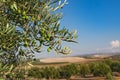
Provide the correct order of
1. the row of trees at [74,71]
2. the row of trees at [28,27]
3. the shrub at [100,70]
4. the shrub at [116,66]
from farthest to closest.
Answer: the shrub at [116,66] < the row of trees at [74,71] < the shrub at [100,70] < the row of trees at [28,27]

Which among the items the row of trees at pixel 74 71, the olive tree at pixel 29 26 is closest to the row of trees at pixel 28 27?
the olive tree at pixel 29 26

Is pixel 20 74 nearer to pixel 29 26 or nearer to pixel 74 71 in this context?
pixel 29 26

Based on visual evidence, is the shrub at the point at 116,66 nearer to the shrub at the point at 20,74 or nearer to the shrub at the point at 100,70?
the shrub at the point at 100,70

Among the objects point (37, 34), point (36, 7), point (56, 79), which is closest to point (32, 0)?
point (36, 7)

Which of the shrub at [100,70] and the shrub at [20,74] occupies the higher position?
the shrub at [100,70]

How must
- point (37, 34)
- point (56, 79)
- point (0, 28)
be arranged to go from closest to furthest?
point (0, 28)
point (37, 34)
point (56, 79)

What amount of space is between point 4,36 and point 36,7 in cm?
125

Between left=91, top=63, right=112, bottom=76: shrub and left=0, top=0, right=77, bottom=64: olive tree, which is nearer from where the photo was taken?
left=0, top=0, right=77, bottom=64: olive tree

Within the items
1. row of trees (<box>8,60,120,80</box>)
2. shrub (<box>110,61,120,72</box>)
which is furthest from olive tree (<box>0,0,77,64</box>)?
shrub (<box>110,61,120,72</box>)

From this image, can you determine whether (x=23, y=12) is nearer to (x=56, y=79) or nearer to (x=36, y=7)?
(x=36, y=7)

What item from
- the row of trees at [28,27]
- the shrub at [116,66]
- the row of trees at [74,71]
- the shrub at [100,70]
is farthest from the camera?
the shrub at [116,66]

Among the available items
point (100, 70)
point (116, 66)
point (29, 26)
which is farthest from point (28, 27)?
point (116, 66)

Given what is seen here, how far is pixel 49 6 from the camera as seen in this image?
8.86 metres

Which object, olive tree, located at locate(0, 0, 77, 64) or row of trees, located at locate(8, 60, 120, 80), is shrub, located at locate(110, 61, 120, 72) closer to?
row of trees, located at locate(8, 60, 120, 80)
